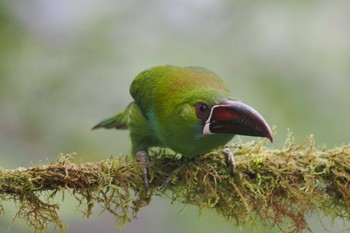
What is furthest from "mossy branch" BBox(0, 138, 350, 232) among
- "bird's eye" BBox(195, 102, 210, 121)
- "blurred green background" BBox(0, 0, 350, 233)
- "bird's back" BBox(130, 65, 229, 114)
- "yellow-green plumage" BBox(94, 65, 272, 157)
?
"blurred green background" BBox(0, 0, 350, 233)

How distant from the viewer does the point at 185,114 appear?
331 cm

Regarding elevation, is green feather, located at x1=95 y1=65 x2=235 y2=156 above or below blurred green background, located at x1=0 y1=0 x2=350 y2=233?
below

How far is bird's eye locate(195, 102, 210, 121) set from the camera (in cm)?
318

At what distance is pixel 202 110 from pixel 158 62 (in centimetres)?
122

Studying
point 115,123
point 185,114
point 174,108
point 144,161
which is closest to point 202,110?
point 185,114

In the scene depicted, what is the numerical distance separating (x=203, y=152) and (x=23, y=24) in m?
1.86

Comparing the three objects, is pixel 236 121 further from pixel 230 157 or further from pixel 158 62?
pixel 158 62

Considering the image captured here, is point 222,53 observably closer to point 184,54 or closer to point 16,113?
point 184,54

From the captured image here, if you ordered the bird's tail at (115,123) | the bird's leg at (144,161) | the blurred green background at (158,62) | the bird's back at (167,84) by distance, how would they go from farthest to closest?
the blurred green background at (158,62) → the bird's tail at (115,123) → the bird's back at (167,84) → the bird's leg at (144,161)

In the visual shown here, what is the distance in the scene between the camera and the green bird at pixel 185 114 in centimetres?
308

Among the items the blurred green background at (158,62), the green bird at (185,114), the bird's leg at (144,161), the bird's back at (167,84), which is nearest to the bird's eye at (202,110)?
the green bird at (185,114)

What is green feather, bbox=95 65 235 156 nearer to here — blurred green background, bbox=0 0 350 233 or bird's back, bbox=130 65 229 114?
bird's back, bbox=130 65 229 114

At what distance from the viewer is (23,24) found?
4574mm

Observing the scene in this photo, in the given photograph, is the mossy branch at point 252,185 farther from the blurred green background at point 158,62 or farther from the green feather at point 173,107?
the blurred green background at point 158,62
